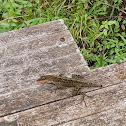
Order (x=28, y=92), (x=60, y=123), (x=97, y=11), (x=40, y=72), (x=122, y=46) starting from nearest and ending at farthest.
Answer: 1. (x=60, y=123)
2. (x=28, y=92)
3. (x=40, y=72)
4. (x=122, y=46)
5. (x=97, y=11)

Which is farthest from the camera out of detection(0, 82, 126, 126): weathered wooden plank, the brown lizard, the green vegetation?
the green vegetation

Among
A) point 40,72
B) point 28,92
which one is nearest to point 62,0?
point 40,72

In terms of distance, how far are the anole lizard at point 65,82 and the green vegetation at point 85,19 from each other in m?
1.59

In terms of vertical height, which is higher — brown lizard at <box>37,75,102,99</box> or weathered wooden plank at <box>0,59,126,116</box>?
brown lizard at <box>37,75,102,99</box>

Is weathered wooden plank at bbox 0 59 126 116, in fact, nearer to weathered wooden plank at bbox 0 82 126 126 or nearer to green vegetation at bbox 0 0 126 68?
weathered wooden plank at bbox 0 82 126 126

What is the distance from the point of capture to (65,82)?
7.94 ft

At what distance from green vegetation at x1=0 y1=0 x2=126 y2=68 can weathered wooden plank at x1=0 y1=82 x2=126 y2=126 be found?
172cm

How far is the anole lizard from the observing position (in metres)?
2.26

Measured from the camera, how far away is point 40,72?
246 centimetres

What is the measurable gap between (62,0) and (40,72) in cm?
278

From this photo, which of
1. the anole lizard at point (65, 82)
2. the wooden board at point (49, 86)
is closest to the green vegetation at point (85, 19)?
the wooden board at point (49, 86)

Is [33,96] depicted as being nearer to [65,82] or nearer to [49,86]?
[49,86]

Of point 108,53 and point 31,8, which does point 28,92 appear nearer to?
point 108,53

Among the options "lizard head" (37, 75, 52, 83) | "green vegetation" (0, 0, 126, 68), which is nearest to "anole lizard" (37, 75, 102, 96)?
"lizard head" (37, 75, 52, 83)
